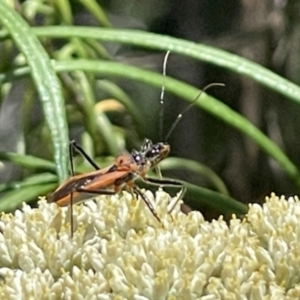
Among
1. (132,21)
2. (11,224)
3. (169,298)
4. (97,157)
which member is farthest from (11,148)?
(169,298)

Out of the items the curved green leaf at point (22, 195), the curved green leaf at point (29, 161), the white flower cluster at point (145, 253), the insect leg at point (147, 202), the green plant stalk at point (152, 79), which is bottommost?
the white flower cluster at point (145, 253)

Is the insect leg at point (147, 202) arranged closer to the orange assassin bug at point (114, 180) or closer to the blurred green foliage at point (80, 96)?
the orange assassin bug at point (114, 180)

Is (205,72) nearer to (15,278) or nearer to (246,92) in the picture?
(246,92)

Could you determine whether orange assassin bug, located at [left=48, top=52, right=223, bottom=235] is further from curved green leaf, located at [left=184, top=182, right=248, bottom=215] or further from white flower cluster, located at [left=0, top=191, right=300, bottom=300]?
curved green leaf, located at [left=184, top=182, right=248, bottom=215]

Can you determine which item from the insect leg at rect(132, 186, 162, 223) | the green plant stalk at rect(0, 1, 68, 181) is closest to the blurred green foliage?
the green plant stalk at rect(0, 1, 68, 181)

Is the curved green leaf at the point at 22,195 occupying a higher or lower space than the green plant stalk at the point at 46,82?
lower

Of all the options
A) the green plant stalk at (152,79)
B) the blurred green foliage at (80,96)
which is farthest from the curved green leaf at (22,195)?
the green plant stalk at (152,79)
